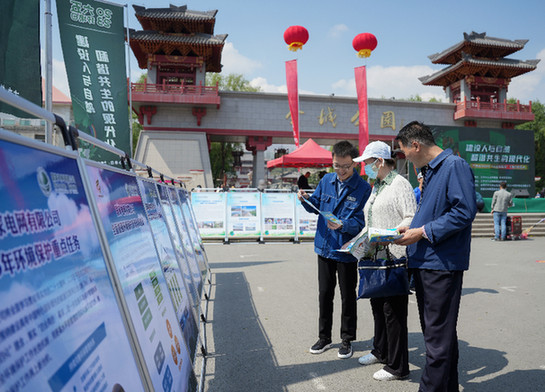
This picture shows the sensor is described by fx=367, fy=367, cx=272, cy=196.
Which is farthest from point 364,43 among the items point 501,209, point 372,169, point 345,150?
point 372,169

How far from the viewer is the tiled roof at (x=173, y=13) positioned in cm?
2220

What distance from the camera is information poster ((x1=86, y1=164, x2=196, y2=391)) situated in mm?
1510

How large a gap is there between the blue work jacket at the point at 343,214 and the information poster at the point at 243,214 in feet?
25.8

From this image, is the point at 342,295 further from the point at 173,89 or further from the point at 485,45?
the point at 485,45

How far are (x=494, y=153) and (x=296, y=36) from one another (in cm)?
1408

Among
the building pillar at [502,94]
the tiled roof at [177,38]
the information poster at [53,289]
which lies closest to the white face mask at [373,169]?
the information poster at [53,289]

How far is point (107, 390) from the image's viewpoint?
1125mm

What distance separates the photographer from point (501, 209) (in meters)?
12.5

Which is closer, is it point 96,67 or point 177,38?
point 96,67

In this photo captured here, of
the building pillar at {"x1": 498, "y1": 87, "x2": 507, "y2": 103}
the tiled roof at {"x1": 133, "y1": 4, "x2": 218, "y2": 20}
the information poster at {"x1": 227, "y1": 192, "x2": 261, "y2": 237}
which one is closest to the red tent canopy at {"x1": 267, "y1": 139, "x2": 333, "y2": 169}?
the information poster at {"x1": 227, "y1": 192, "x2": 261, "y2": 237}

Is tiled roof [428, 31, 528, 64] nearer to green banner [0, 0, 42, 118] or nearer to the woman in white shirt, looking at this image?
the woman in white shirt

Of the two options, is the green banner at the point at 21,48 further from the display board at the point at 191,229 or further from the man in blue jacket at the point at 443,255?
the man in blue jacket at the point at 443,255

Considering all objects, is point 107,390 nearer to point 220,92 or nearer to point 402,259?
point 402,259

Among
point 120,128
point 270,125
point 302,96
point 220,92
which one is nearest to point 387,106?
point 302,96
